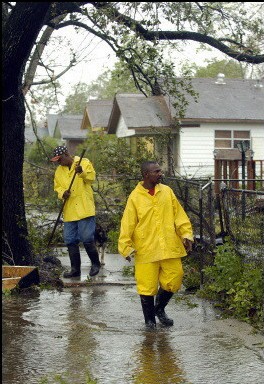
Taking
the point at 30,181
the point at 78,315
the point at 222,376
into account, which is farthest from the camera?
the point at 30,181

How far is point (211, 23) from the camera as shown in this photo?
40.2 feet

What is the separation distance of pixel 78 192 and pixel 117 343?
4.04m

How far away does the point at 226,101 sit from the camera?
1475 inches

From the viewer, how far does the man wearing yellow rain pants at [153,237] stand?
310 inches

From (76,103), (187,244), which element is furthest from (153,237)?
(76,103)

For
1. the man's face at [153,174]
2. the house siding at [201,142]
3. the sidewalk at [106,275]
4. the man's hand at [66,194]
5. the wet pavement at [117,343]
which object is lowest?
the wet pavement at [117,343]

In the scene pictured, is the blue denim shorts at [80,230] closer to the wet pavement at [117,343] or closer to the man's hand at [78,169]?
the man's hand at [78,169]

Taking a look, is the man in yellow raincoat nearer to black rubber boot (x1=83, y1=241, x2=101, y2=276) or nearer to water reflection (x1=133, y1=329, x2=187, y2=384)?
black rubber boot (x1=83, y1=241, x2=101, y2=276)

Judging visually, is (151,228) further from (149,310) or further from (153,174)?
(149,310)

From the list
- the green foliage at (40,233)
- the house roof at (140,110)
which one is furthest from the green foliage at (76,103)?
the green foliage at (40,233)

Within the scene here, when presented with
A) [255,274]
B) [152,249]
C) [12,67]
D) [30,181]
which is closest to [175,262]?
[152,249]

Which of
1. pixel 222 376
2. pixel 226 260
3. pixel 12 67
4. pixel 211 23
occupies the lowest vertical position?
pixel 222 376

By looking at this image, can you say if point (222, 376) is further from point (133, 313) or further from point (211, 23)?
point (211, 23)

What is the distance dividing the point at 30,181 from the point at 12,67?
12.1 meters
